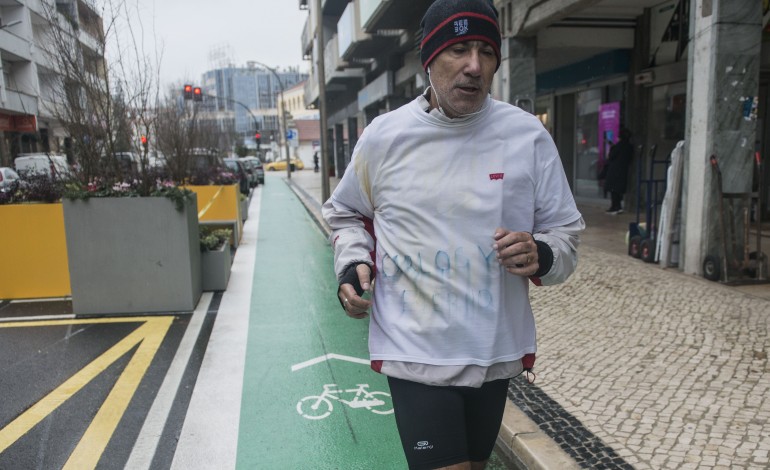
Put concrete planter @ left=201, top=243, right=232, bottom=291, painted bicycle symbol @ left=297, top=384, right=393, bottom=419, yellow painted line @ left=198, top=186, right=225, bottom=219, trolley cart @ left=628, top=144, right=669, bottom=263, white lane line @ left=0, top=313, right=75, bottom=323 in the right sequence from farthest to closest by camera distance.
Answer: yellow painted line @ left=198, top=186, right=225, bottom=219
trolley cart @ left=628, top=144, right=669, bottom=263
concrete planter @ left=201, top=243, right=232, bottom=291
white lane line @ left=0, top=313, right=75, bottom=323
painted bicycle symbol @ left=297, top=384, right=393, bottom=419

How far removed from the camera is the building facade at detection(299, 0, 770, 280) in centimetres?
662

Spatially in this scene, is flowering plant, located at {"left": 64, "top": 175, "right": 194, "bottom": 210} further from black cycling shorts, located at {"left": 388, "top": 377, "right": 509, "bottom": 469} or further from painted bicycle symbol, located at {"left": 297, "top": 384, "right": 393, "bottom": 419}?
black cycling shorts, located at {"left": 388, "top": 377, "right": 509, "bottom": 469}

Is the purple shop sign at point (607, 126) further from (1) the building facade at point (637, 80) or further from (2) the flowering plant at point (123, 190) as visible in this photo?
(2) the flowering plant at point (123, 190)

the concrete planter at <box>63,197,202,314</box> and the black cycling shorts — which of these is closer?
the black cycling shorts

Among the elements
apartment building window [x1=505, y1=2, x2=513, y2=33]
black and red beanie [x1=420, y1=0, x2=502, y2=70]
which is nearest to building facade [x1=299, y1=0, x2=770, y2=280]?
apartment building window [x1=505, y1=2, x2=513, y2=33]

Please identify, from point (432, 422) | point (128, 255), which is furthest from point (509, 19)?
point (432, 422)

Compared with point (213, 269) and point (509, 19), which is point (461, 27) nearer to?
point (213, 269)

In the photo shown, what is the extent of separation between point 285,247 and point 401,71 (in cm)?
862

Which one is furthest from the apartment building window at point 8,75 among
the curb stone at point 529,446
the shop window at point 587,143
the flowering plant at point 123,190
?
the curb stone at point 529,446

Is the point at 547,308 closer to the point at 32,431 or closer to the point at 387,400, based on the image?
the point at 387,400

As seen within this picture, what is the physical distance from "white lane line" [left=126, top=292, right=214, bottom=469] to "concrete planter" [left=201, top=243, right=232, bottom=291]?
132cm

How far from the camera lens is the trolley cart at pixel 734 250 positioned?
655cm

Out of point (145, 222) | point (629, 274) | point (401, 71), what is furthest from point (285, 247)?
point (401, 71)

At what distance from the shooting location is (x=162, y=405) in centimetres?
415
